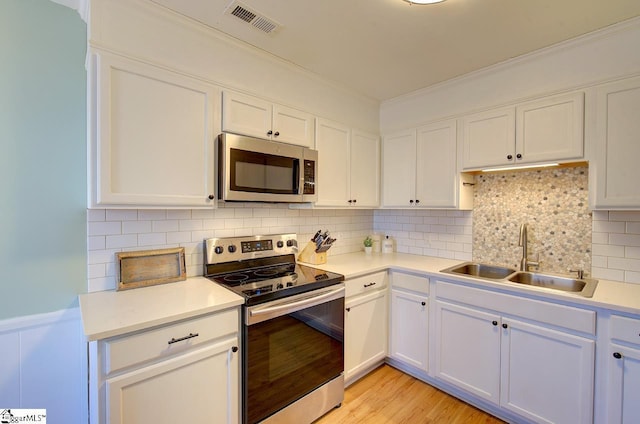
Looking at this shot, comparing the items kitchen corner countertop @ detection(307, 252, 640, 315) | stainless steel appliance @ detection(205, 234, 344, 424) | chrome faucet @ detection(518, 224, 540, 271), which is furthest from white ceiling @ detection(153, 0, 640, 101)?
kitchen corner countertop @ detection(307, 252, 640, 315)

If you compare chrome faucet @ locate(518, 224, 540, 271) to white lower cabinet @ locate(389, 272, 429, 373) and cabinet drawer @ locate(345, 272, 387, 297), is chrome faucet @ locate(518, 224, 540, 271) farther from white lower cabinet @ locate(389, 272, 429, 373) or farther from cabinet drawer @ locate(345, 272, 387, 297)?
cabinet drawer @ locate(345, 272, 387, 297)

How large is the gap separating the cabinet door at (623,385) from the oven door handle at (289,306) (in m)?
1.49

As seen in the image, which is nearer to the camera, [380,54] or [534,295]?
[534,295]

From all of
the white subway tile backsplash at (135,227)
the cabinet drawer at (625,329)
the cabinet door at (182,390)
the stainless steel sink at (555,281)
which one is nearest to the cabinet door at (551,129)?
the stainless steel sink at (555,281)

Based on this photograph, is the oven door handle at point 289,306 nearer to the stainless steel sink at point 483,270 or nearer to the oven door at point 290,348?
the oven door at point 290,348

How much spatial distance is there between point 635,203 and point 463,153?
1041 millimetres

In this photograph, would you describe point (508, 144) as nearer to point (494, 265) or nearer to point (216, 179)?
point (494, 265)

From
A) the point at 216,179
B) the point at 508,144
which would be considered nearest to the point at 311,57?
the point at 216,179

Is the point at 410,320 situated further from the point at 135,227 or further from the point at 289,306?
the point at 135,227

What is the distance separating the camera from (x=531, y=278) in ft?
→ 7.12

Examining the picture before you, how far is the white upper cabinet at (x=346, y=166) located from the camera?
242cm

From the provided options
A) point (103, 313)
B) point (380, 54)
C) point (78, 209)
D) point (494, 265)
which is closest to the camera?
point (103, 313)

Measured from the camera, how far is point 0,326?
57.0 inches

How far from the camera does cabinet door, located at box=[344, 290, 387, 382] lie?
216 cm
